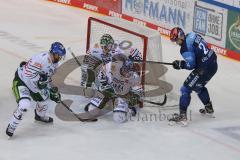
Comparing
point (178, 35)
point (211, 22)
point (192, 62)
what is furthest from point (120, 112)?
point (211, 22)

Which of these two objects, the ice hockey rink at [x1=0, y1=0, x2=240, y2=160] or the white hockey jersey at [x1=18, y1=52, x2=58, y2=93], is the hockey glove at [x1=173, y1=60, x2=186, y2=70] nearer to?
the ice hockey rink at [x1=0, y1=0, x2=240, y2=160]

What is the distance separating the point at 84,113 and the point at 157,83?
1.26m

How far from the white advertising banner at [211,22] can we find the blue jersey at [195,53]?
3.30 meters

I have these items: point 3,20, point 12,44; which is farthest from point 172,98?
point 3,20

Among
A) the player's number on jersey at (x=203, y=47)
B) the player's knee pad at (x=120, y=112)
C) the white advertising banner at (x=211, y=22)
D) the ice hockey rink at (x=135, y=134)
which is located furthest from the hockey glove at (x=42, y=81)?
the white advertising banner at (x=211, y=22)

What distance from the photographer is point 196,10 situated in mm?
13148

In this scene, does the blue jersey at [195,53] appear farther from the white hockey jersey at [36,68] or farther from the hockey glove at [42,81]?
the hockey glove at [42,81]

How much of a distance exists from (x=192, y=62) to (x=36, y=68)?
2074 millimetres

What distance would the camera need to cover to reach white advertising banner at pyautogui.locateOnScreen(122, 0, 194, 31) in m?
13.4

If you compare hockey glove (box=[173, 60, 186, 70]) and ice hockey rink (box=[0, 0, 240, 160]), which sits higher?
hockey glove (box=[173, 60, 186, 70])

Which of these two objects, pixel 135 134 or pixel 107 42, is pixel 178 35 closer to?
pixel 107 42

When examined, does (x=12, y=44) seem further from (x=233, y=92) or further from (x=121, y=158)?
(x=121, y=158)

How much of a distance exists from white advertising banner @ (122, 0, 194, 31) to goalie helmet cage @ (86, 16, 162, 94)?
282 centimetres

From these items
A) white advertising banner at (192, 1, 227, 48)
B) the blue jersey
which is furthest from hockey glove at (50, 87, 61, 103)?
white advertising banner at (192, 1, 227, 48)
